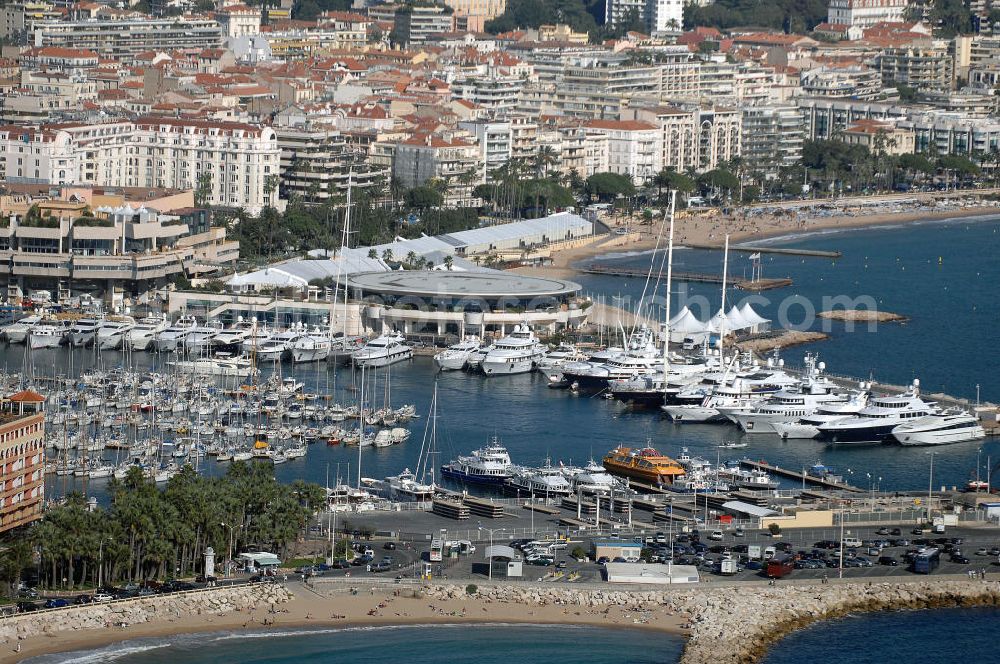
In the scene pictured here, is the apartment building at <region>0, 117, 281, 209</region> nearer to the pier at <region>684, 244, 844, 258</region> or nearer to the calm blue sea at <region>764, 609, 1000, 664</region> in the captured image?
the pier at <region>684, 244, 844, 258</region>

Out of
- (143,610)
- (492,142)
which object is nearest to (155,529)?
(143,610)

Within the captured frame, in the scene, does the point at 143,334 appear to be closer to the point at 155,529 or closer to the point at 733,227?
the point at 155,529

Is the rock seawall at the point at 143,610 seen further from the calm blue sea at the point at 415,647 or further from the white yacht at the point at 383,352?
the white yacht at the point at 383,352

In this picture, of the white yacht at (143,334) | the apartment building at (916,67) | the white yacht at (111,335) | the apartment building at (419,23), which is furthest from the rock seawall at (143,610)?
the apartment building at (419,23)

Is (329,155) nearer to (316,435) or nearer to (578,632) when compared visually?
(316,435)

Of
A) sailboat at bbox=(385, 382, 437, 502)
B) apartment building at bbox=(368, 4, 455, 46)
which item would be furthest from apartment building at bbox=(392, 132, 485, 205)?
apartment building at bbox=(368, 4, 455, 46)

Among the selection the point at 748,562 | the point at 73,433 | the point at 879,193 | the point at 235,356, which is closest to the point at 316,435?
the point at 73,433
